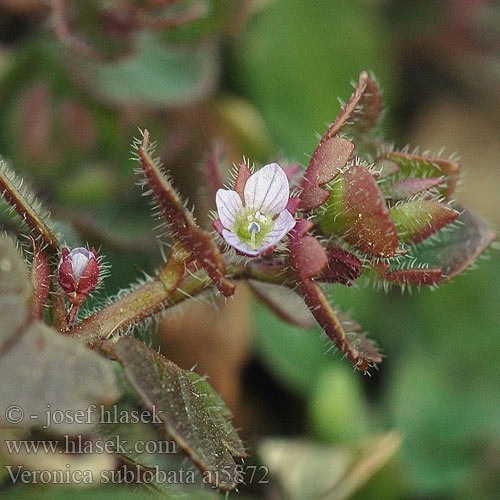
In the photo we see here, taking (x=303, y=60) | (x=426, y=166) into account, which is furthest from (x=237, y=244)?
(x=303, y=60)

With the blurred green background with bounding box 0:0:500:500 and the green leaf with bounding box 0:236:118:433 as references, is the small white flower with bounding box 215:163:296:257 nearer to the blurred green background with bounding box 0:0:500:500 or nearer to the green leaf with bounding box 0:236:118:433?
the green leaf with bounding box 0:236:118:433

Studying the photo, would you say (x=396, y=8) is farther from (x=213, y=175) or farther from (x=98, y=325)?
(x=98, y=325)

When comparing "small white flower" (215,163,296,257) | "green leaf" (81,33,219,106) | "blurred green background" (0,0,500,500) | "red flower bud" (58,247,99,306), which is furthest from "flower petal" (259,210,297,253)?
"green leaf" (81,33,219,106)

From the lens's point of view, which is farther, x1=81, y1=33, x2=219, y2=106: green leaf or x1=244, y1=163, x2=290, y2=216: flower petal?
x1=81, y1=33, x2=219, y2=106: green leaf

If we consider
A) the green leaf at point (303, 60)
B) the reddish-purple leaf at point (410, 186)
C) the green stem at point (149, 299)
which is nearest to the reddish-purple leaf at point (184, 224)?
the green stem at point (149, 299)

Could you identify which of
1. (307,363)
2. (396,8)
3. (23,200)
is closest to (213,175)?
(23,200)

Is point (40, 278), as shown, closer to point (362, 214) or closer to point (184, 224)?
point (184, 224)
